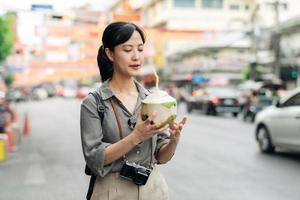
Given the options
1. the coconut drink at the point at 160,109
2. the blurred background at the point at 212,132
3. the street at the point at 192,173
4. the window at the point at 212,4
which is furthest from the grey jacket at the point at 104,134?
the window at the point at 212,4

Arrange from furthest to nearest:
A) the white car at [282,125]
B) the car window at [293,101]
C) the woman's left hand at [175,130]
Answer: the car window at [293,101] < the white car at [282,125] < the woman's left hand at [175,130]

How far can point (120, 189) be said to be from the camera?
2.78 metres

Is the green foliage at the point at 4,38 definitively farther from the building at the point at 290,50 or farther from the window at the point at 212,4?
the window at the point at 212,4

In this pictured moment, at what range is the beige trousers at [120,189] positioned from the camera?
109 inches

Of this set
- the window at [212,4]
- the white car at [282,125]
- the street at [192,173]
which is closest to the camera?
the street at [192,173]

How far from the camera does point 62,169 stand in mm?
10570

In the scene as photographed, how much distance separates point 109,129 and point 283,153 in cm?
1059

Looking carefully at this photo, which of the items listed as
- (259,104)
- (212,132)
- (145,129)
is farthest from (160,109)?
(259,104)

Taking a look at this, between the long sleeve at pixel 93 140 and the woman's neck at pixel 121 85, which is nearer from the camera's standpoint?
the long sleeve at pixel 93 140

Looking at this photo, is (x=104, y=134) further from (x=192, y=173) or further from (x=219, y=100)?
(x=219, y=100)

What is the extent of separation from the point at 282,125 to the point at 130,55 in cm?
950

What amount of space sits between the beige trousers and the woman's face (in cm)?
Result: 50

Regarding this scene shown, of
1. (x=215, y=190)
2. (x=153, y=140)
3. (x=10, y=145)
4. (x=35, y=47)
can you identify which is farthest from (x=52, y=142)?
(x=35, y=47)

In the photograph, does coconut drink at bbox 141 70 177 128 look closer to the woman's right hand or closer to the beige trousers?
the woman's right hand
